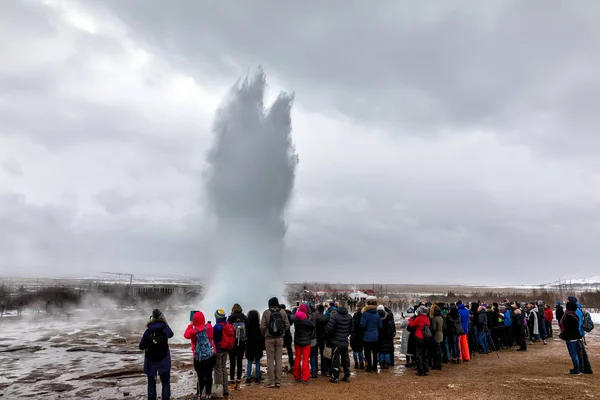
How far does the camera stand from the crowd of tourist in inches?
324

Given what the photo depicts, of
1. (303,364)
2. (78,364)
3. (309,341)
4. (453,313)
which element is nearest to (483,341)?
(453,313)

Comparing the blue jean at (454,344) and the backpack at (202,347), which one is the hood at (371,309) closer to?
the blue jean at (454,344)

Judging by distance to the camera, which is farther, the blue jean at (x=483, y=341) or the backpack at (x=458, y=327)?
the blue jean at (x=483, y=341)

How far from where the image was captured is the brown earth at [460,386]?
8711 mm

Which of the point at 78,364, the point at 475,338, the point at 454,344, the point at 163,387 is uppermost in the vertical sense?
the point at 163,387

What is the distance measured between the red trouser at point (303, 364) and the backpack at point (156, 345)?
11.5ft

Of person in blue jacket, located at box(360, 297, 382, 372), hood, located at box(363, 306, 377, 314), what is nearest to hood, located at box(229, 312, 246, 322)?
person in blue jacket, located at box(360, 297, 382, 372)

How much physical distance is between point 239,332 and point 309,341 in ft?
5.56

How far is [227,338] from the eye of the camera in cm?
898

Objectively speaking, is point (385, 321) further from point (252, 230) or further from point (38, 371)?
point (252, 230)

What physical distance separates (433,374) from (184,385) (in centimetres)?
657

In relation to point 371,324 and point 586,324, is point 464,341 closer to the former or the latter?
point 586,324

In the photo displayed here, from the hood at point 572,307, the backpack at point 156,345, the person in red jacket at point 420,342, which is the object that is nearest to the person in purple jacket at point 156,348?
the backpack at point 156,345

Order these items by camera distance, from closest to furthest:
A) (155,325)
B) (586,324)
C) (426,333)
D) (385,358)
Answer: (155,325) < (586,324) < (426,333) < (385,358)
